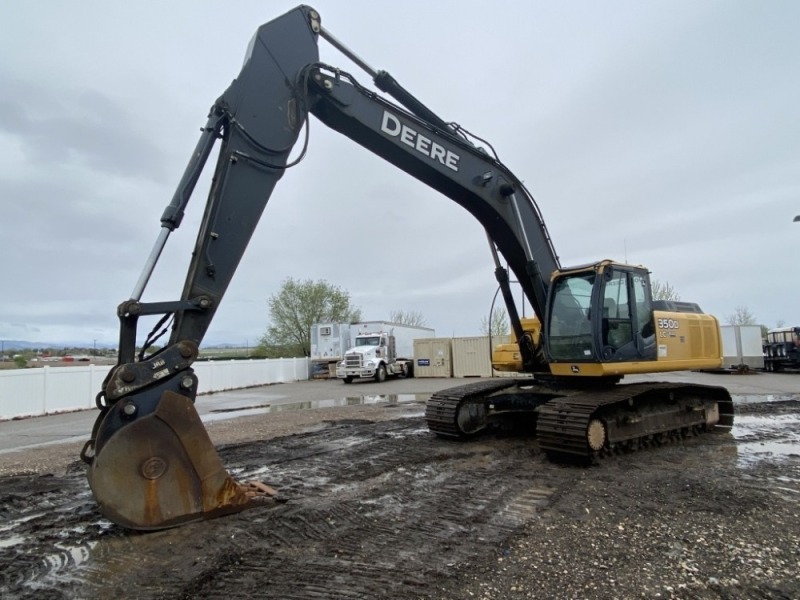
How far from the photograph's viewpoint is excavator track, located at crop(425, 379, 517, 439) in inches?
301

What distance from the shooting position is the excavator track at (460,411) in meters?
7.65

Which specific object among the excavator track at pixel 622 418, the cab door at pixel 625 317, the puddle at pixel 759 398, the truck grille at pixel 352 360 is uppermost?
the cab door at pixel 625 317

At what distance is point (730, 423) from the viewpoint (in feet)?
28.5

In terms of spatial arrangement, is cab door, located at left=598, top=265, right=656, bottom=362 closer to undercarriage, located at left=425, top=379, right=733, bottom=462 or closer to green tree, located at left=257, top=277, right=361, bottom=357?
undercarriage, located at left=425, top=379, right=733, bottom=462

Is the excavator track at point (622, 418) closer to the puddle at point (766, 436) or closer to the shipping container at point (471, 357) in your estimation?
the puddle at point (766, 436)

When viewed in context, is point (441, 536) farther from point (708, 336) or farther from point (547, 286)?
point (708, 336)

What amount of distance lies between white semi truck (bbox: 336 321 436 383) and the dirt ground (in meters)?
18.3

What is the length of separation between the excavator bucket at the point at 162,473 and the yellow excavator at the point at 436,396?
10mm

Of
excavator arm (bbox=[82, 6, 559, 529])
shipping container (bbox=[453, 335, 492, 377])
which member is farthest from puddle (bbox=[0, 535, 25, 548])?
shipping container (bbox=[453, 335, 492, 377])

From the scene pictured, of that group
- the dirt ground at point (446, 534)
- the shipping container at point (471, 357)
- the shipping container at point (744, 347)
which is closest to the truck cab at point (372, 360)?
the shipping container at point (471, 357)

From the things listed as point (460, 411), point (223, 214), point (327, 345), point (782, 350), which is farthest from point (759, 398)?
point (327, 345)

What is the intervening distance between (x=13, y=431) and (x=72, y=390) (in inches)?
167

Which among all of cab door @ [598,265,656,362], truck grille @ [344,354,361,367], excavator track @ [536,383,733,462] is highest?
cab door @ [598,265,656,362]

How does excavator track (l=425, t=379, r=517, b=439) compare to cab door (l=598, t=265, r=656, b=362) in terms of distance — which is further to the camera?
excavator track (l=425, t=379, r=517, b=439)
